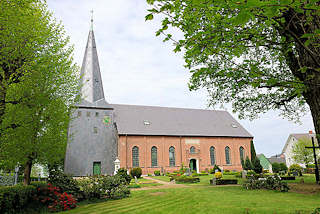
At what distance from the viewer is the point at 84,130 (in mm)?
27078

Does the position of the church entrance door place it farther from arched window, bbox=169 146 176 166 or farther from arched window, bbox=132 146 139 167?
arched window, bbox=132 146 139 167

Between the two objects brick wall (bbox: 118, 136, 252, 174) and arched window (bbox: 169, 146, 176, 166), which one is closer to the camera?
brick wall (bbox: 118, 136, 252, 174)

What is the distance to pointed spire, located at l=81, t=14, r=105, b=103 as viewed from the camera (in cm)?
2773

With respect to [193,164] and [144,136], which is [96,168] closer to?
[144,136]

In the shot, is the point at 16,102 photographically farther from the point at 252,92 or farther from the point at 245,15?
the point at 252,92

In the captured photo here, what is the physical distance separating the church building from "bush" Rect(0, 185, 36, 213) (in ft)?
47.1

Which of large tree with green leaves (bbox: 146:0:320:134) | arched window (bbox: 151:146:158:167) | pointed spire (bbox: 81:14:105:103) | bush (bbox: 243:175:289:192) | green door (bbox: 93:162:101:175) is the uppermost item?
pointed spire (bbox: 81:14:105:103)

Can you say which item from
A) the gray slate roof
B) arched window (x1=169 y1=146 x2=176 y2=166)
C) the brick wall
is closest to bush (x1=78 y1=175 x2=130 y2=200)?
the brick wall

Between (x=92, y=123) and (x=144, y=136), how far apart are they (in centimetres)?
1118

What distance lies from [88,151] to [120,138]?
890cm

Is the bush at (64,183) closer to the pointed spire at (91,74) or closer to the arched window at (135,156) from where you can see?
the pointed spire at (91,74)

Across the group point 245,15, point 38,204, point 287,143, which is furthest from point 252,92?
point 287,143

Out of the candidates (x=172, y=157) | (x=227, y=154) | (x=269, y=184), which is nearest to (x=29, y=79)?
(x=269, y=184)

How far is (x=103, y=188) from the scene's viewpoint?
537 inches
